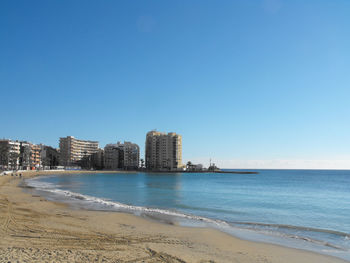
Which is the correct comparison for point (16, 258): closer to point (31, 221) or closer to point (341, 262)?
point (31, 221)

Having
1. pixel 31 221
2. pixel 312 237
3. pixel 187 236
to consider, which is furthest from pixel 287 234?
pixel 31 221

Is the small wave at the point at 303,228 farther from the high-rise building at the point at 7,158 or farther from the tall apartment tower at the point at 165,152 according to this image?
the tall apartment tower at the point at 165,152

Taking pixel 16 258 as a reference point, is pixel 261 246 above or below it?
below

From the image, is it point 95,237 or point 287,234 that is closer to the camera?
point 95,237

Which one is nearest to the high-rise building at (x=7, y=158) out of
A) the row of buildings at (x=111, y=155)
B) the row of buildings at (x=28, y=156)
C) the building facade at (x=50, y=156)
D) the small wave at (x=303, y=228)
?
the row of buildings at (x=28, y=156)

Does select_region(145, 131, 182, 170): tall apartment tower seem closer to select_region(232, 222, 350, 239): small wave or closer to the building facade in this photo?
the building facade

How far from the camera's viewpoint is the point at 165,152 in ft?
597

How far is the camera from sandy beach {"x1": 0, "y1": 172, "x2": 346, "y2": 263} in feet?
29.0

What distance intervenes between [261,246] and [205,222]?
608 cm

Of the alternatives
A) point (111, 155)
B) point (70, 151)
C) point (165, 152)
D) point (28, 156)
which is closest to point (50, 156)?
point (70, 151)

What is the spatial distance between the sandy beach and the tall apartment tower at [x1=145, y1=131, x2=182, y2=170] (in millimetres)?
165023

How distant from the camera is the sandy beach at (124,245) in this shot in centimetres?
885

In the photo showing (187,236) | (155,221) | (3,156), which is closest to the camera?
(187,236)

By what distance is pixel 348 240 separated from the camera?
45.0 ft
